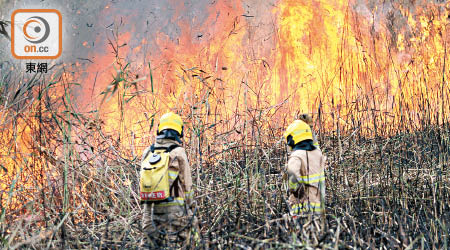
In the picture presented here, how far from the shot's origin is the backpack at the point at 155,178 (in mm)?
3164

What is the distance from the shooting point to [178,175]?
335 centimetres

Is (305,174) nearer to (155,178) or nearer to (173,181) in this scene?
(173,181)

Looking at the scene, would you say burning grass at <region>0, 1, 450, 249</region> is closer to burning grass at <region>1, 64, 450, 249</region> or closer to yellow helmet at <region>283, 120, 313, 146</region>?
burning grass at <region>1, 64, 450, 249</region>

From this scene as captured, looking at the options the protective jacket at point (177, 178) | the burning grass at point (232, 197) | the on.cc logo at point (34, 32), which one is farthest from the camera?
the on.cc logo at point (34, 32)

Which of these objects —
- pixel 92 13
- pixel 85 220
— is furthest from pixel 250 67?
pixel 92 13

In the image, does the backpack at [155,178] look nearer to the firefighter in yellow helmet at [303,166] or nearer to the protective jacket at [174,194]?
the protective jacket at [174,194]

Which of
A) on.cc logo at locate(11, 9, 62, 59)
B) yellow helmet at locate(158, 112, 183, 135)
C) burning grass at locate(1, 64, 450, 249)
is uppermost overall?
on.cc logo at locate(11, 9, 62, 59)

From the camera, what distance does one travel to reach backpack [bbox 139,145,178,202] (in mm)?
3164

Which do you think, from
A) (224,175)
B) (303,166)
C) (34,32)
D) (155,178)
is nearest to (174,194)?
(155,178)

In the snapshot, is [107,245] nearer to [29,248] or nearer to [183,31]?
[29,248]

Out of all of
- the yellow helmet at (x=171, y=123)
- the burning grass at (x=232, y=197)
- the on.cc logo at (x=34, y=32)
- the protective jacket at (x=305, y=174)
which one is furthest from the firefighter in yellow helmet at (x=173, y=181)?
the on.cc logo at (x=34, y=32)

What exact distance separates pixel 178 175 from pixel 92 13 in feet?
26.3

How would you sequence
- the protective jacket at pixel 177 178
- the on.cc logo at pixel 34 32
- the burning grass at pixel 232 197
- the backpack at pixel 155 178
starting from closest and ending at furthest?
the burning grass at pixel 232 197 < the backpack at pixel 155 178 < the protective jacket at pixel 177 178 < the on.cc logo at pixel 34 32

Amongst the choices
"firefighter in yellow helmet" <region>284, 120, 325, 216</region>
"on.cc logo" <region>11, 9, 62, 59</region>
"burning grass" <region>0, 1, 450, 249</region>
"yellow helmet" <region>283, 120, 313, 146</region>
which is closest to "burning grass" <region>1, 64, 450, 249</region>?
"burning grass" <region>0, 1, 450, 249</region>
